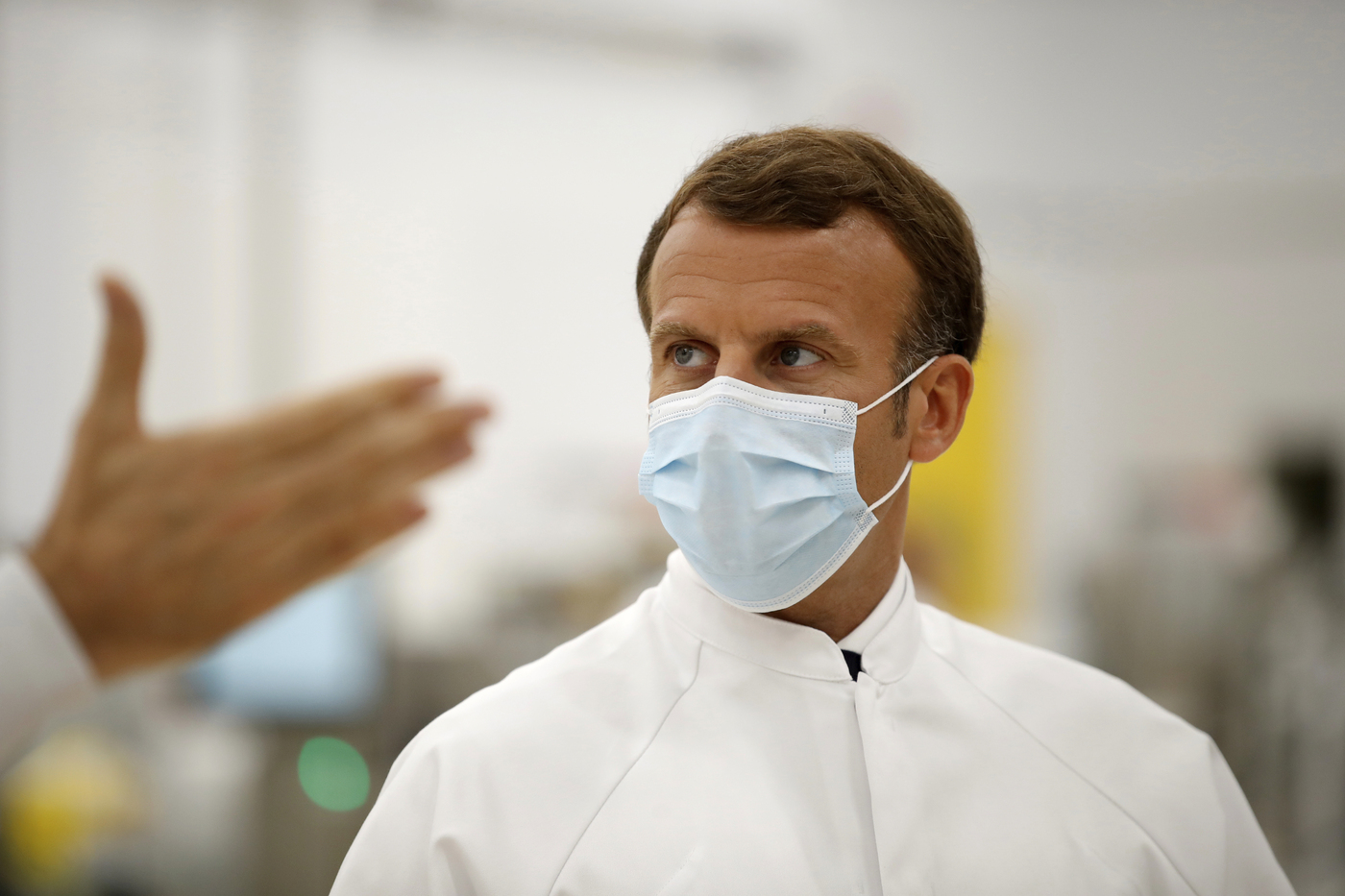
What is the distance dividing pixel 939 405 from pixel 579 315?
3329 mm

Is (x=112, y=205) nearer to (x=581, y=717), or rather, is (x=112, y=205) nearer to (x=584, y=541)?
(x=584, y=541)

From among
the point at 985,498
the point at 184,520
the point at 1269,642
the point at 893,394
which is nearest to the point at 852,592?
the point at 893,394

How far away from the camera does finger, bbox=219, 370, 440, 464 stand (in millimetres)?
1990

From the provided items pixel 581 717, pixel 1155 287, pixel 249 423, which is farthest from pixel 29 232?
pixel 1155 287

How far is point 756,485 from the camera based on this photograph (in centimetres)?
127

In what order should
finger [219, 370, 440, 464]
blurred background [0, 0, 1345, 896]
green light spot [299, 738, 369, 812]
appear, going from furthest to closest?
blurred background [0, 0, 1345, 896] < green light spot [299, 738, 369, 812] < finger [219, 370, 440, 464]

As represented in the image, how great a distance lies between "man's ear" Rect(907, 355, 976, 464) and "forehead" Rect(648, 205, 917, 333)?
126 mm

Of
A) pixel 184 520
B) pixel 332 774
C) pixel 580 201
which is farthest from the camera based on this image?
pixel 580 201

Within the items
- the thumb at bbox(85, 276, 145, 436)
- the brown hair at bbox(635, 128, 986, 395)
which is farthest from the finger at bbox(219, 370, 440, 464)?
the brown hair at bbox(635, 128, 986, 395)

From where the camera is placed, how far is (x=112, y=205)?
4047mm

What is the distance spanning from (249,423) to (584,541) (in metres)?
2.63

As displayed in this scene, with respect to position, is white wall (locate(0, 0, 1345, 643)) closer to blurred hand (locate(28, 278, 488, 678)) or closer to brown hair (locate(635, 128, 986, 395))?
blurred hand (locate(28, 278, 488, 678))

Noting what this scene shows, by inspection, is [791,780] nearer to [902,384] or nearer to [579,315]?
[902,384]

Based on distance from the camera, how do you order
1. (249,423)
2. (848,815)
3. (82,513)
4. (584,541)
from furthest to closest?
(584,541)
(249,423)
(82,513)
(848,815)
